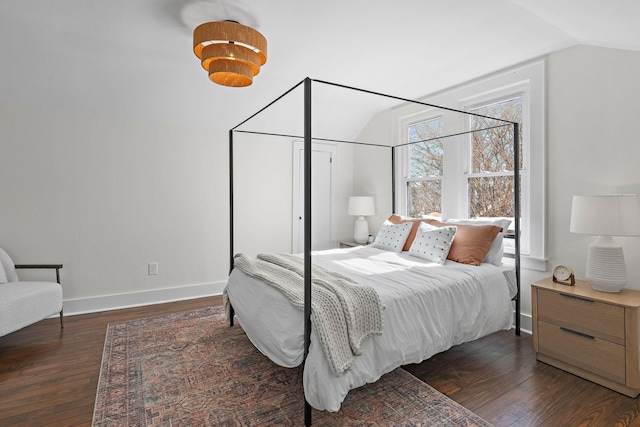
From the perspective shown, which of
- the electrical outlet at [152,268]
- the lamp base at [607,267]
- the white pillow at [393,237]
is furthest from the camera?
the electrical outlet at [152,268]

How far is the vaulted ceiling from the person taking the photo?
2395 millimetres

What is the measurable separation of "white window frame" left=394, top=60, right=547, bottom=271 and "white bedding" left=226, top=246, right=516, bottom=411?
0.48 m

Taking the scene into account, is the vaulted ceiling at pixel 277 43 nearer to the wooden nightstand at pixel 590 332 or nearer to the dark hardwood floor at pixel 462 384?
the wooden nightstand at pixel 590 332

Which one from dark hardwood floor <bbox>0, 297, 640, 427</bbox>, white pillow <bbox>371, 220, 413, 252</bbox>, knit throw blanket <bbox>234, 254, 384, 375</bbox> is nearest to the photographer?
knit throw blanket <bbox>234, 254, 384, 375</bbox>

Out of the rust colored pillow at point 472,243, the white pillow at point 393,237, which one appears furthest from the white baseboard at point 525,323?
the white pillow at point 393,237

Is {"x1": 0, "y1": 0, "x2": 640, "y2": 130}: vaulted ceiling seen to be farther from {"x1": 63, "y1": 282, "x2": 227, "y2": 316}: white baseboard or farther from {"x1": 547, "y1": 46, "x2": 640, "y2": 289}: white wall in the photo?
{"x1": 63, "y1": 282, "x2": 227, "y2": 316}: white baseboard

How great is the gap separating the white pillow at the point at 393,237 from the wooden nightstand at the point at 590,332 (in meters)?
1.25

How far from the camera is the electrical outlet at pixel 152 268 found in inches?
155

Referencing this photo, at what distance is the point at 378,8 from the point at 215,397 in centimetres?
289

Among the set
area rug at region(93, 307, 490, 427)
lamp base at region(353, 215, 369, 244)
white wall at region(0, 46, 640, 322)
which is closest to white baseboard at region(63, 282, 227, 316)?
white wall at region(0, 46, 640, 322)

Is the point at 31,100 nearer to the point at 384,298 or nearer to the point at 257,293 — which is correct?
the point at 257,293

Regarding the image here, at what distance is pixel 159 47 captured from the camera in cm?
292

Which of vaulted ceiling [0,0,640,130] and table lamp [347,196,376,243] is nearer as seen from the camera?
vaulted ceiling [0,0,640,130]

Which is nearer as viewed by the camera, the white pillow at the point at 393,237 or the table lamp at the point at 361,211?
the white pillow at the point at 393,237
